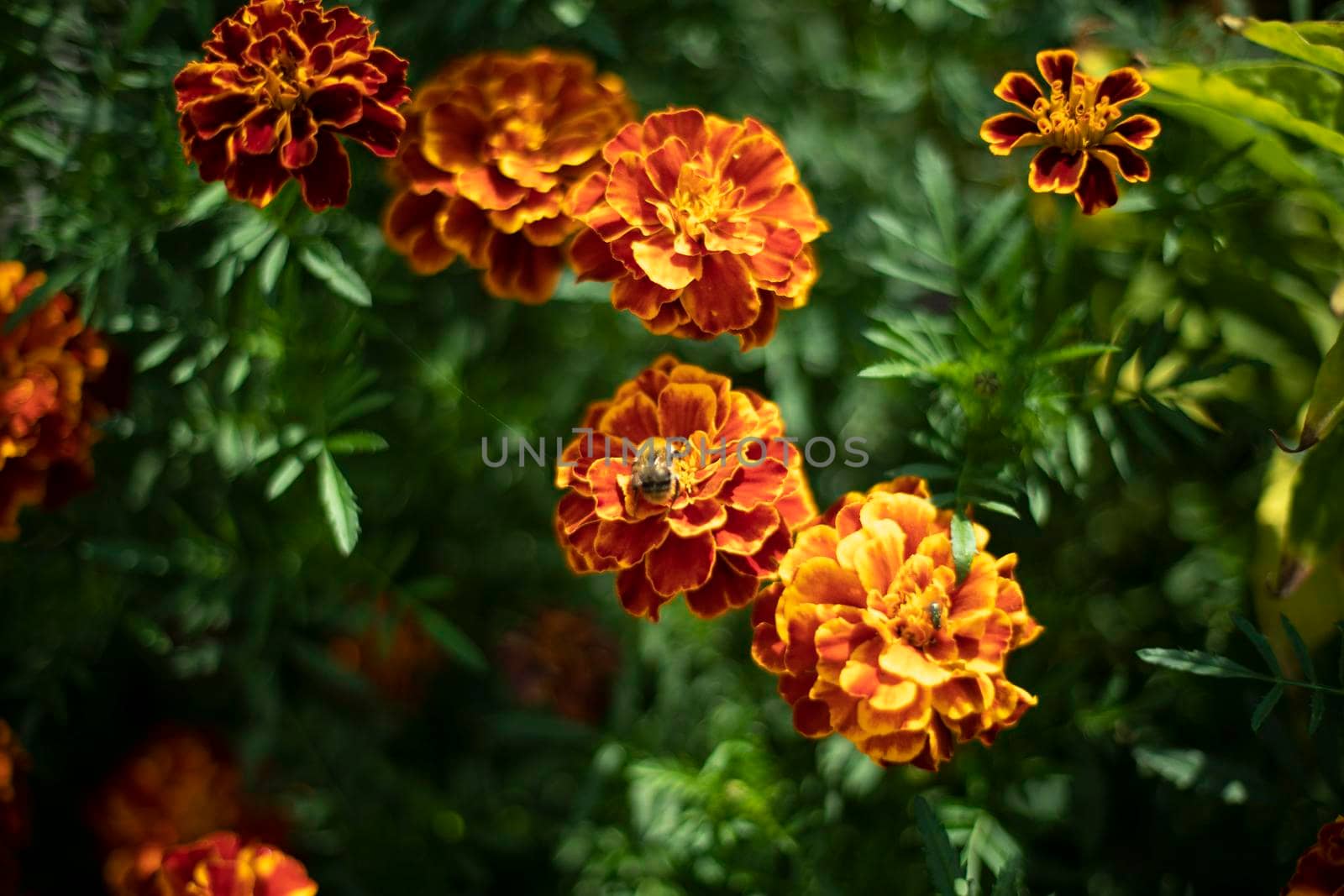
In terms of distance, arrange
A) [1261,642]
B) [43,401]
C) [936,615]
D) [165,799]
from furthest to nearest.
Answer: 1. [165,799]
2. [43,401]
3. [1261,642]
4. [936,615]

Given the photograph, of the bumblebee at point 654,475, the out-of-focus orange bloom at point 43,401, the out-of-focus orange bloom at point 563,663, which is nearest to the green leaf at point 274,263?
the out-of-focus orange bloom at point 43,401

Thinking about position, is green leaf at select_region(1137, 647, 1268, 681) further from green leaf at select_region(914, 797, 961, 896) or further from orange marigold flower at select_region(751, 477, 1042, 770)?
green leaf at select_region(914, 797, 961, 896)

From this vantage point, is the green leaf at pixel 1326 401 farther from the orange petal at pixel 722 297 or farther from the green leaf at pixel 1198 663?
the orange petal at pixel 722 297

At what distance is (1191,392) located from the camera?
4.20ft

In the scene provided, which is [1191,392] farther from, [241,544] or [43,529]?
[43,529]

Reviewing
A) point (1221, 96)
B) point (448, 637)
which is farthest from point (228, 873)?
point (1221, 96)

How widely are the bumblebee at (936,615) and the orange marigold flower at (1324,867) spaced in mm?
420

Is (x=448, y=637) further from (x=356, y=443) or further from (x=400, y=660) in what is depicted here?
(x=400, y=660)

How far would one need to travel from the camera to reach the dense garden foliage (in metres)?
0.93

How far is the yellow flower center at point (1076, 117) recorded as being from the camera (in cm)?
93

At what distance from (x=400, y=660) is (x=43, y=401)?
75 cm

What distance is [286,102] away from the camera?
939 mm

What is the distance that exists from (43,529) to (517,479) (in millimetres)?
661

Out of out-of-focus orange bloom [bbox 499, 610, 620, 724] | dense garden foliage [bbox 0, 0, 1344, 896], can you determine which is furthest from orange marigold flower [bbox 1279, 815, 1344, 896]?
out-of-focus orange bloom [bbox 499, 610, 620, 724]
